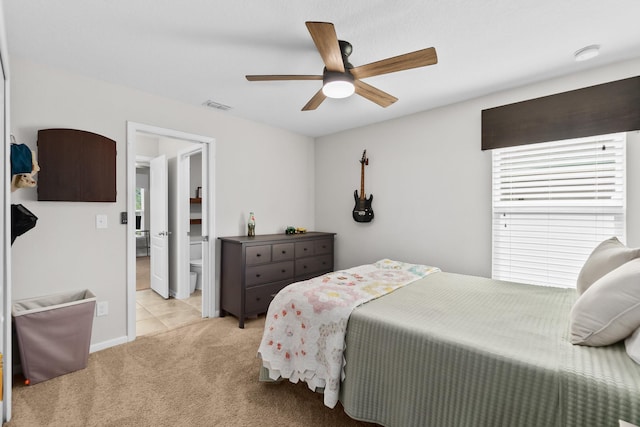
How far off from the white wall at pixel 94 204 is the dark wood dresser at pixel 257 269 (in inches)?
18.0

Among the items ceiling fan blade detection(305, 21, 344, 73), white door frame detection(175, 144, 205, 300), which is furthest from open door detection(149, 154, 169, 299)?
ceiling fan blade detection(305, 21, 344, 73)

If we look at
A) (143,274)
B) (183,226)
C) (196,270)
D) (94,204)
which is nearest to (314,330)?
(94,204)

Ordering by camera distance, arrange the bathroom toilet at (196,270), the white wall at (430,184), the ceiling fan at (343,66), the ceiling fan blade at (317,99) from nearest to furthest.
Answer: the ceiling fan at (343,66) < the ceiling fan blade at (317,99) < the white wall at (430,184) < the bathroom toilet at (196,270)

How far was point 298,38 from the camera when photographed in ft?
6.46

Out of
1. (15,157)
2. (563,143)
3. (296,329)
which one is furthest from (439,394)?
(15,157)

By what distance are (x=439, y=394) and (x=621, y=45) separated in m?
2.62

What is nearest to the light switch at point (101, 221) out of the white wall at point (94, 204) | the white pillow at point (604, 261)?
the white wall at point (94, 204)

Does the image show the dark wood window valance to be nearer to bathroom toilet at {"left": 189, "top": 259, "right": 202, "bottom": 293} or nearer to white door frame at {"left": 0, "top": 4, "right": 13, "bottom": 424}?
white door frame at {"left": 0, "top": 4, "right": 13, "bottom": 424}

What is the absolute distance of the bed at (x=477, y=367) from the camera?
41.8 inches

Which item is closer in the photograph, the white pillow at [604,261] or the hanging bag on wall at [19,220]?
the white pillow at [604,261]

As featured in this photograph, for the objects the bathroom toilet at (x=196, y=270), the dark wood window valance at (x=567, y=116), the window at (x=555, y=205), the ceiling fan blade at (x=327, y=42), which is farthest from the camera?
the bathroom toilet at (x=196, y=270)

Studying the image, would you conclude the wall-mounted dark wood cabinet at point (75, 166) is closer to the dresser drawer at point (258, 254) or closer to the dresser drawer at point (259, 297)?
the dresser drawer at point (258, 254)

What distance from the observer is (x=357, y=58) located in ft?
7.30

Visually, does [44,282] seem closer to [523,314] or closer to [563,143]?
[523,314]
